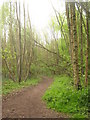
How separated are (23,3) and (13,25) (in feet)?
8.11

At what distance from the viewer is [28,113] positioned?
5.77 meters

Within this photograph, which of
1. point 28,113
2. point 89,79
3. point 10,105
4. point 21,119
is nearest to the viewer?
point 21,119

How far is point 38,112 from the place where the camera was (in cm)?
593

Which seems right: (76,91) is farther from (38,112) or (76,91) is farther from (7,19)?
(7,19)

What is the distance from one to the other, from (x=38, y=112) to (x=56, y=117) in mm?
873

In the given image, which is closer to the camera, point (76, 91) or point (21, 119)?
point (21, 119)

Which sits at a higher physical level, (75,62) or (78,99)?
(75,62)

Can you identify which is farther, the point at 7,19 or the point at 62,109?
the point at 7,19

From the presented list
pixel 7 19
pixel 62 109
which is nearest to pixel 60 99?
pixel 62 109

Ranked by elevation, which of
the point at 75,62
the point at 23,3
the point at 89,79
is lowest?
the point at 89,79

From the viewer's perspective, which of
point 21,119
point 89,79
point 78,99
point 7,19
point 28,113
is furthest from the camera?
point 7,19

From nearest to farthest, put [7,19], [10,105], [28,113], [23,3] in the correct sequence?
[28,113] → [10,105] → [7,19] → [23,3]

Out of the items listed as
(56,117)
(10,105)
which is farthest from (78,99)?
(10,105)

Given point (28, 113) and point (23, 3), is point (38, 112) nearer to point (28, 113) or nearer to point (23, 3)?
point (28, 113)
